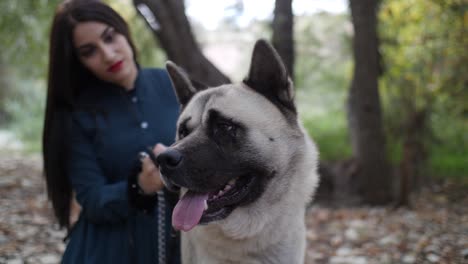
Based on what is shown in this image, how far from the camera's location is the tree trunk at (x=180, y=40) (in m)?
4.38

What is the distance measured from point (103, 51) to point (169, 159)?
0.95 metres

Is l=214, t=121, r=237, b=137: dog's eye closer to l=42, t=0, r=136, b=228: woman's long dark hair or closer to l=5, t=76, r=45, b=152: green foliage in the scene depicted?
l=42, t=0, r=136, b=228: woman's long dark hair

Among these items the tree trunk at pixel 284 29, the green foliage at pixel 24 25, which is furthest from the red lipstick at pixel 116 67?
the green foliage at pixel 24 25

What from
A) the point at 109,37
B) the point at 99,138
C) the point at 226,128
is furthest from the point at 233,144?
the point at 109,37

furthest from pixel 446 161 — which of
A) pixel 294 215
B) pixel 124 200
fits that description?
pixel 124 200

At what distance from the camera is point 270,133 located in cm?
191

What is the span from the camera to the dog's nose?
167 cm

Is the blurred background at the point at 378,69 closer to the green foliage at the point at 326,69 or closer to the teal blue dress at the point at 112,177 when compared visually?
the green foliage at the point at 326,69

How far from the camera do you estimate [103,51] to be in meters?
2.27

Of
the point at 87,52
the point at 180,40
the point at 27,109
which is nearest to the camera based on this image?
the point at 87,52

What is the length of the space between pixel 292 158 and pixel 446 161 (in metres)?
5.19

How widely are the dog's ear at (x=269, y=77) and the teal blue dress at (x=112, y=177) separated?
2.49 feet

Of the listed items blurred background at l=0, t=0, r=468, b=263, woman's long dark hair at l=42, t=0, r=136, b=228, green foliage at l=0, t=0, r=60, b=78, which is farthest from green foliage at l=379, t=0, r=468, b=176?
green foliage at l=0, t=0, r=60, b=78

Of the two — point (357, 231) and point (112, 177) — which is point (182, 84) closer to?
point (112, 177)
